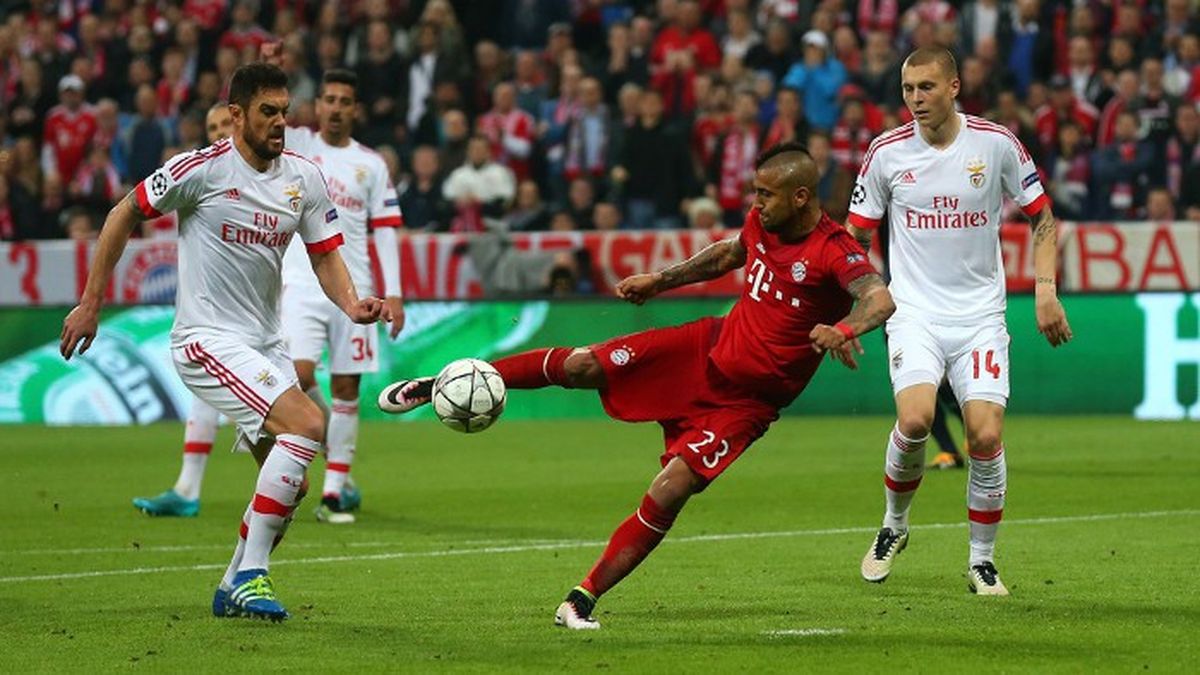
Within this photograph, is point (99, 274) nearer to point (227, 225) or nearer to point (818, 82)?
point (227, 225)

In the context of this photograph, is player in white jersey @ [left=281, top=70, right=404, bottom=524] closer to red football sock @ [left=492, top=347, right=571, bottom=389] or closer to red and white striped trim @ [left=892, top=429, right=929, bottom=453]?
red and white striped trim @ [left=892, top=429, right=929, bottom=453]

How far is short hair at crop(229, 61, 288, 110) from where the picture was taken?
372 inches

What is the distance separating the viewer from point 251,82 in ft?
31.0

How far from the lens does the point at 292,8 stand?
91.1ft

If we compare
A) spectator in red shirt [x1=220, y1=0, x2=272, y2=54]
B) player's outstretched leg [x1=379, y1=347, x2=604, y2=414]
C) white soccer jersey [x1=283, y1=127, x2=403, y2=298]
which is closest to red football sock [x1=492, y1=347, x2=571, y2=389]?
player's outstretched leg [x1=379, y1=347, x2=604, y2=414]

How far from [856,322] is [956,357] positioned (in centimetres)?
173

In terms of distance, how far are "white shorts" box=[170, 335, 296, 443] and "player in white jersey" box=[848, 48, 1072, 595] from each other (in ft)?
9.10

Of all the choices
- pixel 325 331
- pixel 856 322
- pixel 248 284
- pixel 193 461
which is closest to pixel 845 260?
pixel 856 322

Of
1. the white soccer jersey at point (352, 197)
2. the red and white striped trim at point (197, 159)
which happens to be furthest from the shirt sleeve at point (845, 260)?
the white soccer jersey at point (352, 197)

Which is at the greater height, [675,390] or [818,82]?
[675,390]

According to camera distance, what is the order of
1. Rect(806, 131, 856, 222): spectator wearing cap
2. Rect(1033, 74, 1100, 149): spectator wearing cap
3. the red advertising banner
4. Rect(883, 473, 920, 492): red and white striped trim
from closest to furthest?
Rect(883, 473, 920, 492): red and white striped trim → Rect(806, 131, 856, 222): spectator wearing cap → the red advertising banner → Rect(1033, 74, 1100, 149): spectator wearing cap

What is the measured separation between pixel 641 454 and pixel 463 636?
889cm

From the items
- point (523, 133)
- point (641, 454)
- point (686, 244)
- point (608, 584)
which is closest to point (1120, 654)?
point (608, 584)

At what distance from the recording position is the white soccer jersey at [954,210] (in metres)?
10.1
